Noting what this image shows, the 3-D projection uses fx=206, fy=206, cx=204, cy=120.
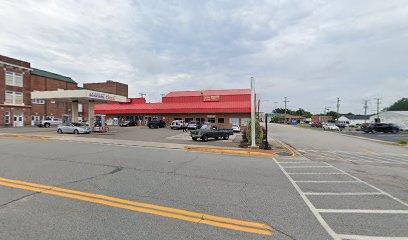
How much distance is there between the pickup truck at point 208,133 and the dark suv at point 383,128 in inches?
→ 1305

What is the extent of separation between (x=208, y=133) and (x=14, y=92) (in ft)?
136

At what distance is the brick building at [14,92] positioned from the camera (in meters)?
36.5

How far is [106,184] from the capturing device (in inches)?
220

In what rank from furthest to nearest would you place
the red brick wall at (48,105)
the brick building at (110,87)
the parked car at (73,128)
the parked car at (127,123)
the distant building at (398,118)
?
1. the brick building at (110,87)
2. the distant building at (398,118)
3. the red brick wall at (48,105)
4. the parked car at (127,123)
5. the parked car at (73,128)

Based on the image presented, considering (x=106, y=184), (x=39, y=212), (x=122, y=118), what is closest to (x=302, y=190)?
(x=106, y=184)

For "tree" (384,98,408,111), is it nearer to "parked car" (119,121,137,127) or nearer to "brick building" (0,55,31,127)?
"parked car" (119,121,137,127)

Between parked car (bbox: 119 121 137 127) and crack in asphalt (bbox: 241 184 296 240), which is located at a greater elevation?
parked car (bbox: 119 121 137 127)

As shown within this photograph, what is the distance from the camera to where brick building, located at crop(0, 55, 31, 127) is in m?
36.5

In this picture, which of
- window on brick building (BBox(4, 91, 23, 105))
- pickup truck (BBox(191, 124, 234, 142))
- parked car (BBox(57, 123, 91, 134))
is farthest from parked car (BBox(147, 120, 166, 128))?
window on brick building (BBox(4, 91, 23, 105))

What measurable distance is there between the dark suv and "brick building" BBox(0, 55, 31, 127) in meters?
65.8

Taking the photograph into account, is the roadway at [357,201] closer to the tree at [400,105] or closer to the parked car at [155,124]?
the parked car at [155,124]

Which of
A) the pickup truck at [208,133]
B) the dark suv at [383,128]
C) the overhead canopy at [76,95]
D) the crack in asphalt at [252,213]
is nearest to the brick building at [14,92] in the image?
the overhead canopy at [76,95]

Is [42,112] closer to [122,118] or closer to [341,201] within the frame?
[122,118]

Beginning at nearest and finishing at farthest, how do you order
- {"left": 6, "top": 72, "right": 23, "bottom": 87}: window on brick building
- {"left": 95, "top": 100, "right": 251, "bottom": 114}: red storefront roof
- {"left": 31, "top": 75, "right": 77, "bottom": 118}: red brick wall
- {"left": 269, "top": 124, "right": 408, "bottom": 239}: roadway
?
1. {"left": 269, "top": 124, "right": 408, "bottom": 239}: roadway
2. {"left": 95, "top": 100, "right": 251, "bottom": 114}: red storefront roof
3. {"left": 6, "top": 72, "right": 23, "bottom": 87}: window on brick building
4. {"left": 31, "top": 75, "right": 77, "bottom": 118}: red brick wall
